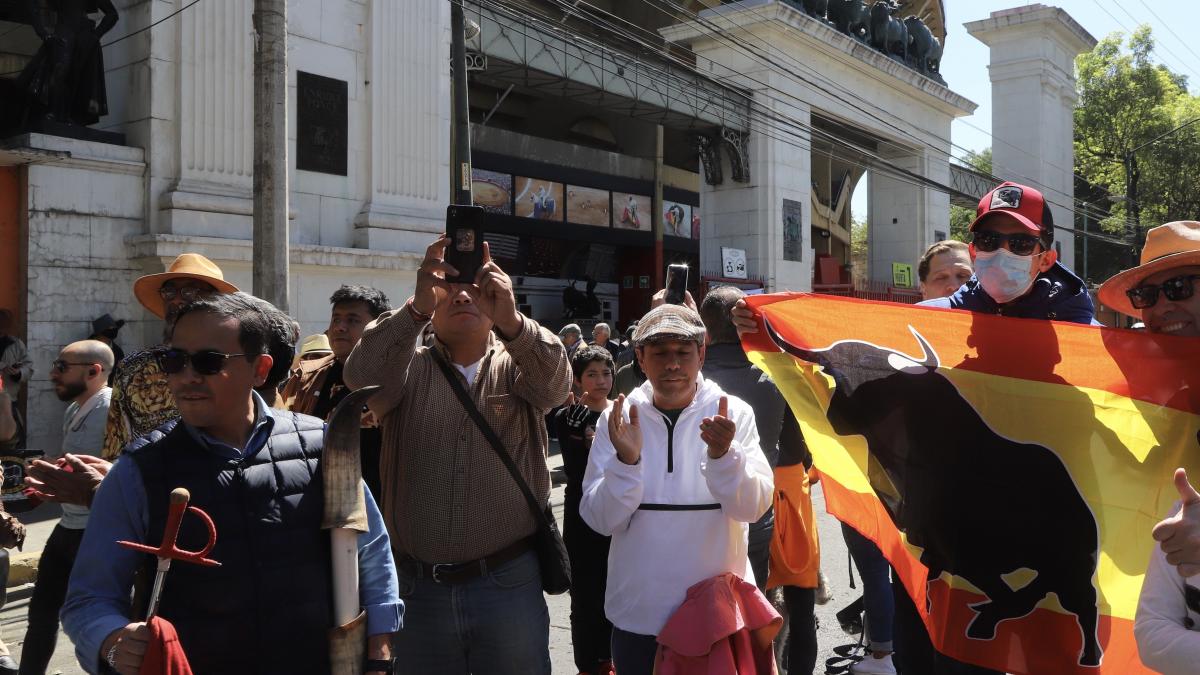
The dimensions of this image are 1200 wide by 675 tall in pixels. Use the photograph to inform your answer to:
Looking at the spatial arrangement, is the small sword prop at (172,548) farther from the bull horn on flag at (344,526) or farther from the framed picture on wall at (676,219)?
the framed picture on wall at (676,219)

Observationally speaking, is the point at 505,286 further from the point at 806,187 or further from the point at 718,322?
the point at 806,187

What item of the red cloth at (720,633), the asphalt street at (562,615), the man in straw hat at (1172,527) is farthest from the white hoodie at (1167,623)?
the asphalt street at (562,615)

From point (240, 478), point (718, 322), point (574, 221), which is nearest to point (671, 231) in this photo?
point (574, 221)

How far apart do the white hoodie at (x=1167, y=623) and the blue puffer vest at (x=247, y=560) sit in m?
2.00

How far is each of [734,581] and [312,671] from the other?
55.6 inches

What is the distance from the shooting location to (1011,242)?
339 cm

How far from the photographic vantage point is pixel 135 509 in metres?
2.27

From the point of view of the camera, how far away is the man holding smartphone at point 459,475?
3.16 metres

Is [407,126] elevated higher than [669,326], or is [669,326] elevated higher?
[407,126]

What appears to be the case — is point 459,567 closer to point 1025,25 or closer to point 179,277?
point 179,277

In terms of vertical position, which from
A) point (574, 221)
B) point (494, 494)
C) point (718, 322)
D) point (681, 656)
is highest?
point (574, 221)

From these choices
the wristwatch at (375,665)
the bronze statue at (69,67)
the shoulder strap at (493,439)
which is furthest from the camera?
the bronze statue at (69,67)

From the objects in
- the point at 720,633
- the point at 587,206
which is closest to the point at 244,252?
the point at 720,633

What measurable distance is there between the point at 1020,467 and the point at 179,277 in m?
3.40
